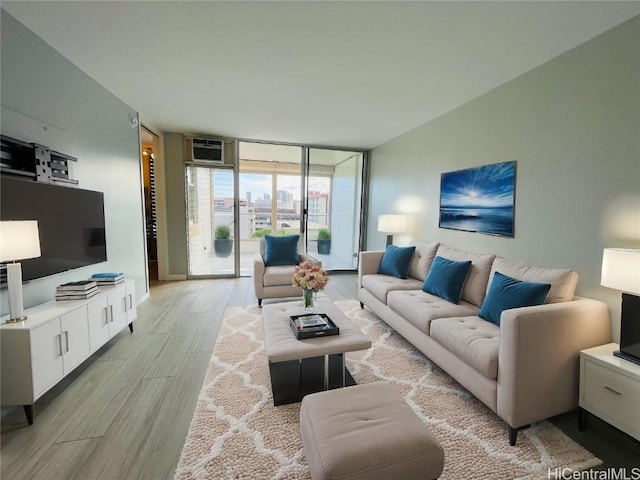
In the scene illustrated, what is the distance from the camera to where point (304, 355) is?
1.88m

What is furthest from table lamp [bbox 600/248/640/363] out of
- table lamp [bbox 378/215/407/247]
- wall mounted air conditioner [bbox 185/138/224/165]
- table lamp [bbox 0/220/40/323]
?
wall mounted air conditioner [bbox 185/138/224/165]

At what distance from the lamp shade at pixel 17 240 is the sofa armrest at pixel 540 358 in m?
2.89

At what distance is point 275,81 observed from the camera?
2842mm

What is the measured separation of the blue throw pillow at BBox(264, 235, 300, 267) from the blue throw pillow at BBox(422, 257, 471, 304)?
2052 millimetres

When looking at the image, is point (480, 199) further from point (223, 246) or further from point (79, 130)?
point (223, 246)

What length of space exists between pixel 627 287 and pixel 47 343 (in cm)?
347

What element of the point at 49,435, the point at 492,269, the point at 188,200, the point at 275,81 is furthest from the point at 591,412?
the point at 188,200

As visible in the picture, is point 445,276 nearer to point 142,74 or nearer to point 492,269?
point 492,269

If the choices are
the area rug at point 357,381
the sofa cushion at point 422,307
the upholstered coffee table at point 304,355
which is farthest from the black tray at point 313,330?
the sofa cushion at point 422,307

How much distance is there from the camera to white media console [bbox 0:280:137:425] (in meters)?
1.66

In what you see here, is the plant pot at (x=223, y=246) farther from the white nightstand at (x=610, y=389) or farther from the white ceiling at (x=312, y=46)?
the white nightstand at (x=610, y=389)

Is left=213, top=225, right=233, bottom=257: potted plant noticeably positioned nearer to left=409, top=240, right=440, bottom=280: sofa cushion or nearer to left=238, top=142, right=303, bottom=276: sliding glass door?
left=238, top=142, right=303, bottom=276: sliding glass door

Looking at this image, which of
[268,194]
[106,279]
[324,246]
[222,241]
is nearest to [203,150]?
[268,194]

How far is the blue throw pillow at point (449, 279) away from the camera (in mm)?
2666
